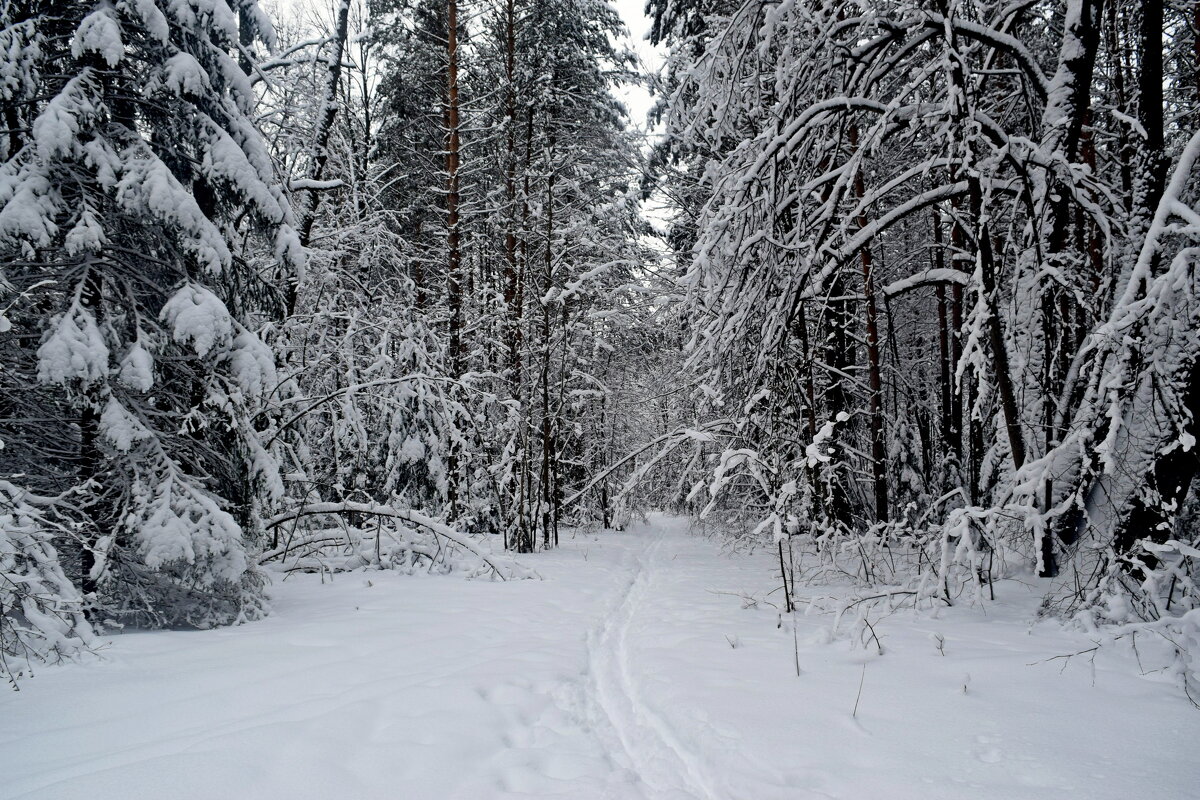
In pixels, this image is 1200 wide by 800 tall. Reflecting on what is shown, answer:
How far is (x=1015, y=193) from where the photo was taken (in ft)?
18.5

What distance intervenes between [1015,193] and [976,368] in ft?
8.97

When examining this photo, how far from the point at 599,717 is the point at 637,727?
Result: 0.26 m

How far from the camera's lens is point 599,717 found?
3.36 meters

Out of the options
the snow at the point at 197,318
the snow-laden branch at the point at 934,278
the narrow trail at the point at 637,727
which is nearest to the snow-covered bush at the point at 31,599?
the snow at the point at 197,318

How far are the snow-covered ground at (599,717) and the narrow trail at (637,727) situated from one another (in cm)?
Answer: 2

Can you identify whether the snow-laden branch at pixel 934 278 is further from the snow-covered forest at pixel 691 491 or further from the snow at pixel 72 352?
the snow at pixel 72 352

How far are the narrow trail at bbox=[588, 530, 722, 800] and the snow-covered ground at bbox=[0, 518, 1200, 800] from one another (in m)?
0.02

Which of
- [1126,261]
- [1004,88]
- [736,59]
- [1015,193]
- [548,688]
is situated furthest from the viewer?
[1004,88]

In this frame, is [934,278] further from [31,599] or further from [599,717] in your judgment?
[31,599]

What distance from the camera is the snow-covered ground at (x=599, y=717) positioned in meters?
2.44

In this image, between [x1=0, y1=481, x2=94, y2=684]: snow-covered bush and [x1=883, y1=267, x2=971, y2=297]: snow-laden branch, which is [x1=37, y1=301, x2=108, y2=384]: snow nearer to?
[x1=0, y1=481, x2=94, y2=684]: snow-covered bush

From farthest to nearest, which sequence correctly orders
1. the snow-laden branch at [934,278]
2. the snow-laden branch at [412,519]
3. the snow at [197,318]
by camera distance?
1. the snow-laden branch at [412,519]
2. the snow-laden branch at [934,278]
3. the snow at [197,318]

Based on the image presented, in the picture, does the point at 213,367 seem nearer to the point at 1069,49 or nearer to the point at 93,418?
the point at 93,418

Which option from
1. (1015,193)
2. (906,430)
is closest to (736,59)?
(1015,193)
